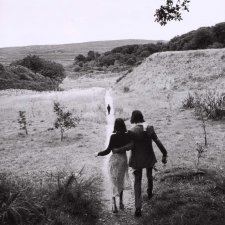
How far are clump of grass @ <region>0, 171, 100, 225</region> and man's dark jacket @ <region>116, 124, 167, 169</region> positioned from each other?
53.0 inches

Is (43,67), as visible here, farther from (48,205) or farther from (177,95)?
(48,205)

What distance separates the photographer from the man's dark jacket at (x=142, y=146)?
671 centimetres

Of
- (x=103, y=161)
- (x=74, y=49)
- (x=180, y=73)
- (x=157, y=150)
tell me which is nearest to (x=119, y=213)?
(x=103, y=161)

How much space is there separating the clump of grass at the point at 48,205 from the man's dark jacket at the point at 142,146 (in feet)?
4.42

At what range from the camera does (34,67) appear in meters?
81.1

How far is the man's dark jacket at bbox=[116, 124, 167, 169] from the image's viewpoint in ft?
22.0

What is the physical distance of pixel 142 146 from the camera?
6797mm

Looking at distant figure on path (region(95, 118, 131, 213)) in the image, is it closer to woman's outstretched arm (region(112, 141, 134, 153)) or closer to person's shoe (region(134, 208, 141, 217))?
woman's outstretched arm (region(112, 141, 134, 153))

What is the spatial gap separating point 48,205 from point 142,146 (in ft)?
7.03

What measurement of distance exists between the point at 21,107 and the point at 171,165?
20.1 m

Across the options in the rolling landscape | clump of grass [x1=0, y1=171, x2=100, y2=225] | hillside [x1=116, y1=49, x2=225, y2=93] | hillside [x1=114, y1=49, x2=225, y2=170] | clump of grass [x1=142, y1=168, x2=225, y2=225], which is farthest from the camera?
hillside [x1=116, y1=49, x2=225, y2=93]

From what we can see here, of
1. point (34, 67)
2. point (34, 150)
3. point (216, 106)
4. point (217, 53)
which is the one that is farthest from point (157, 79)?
point (34, 67)

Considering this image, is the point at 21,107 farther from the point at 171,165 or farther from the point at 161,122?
the point at 171,165

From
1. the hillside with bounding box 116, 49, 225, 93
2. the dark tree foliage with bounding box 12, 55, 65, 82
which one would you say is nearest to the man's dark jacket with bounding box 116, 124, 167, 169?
the hillside with bounding box 116, 49, 225, 93
